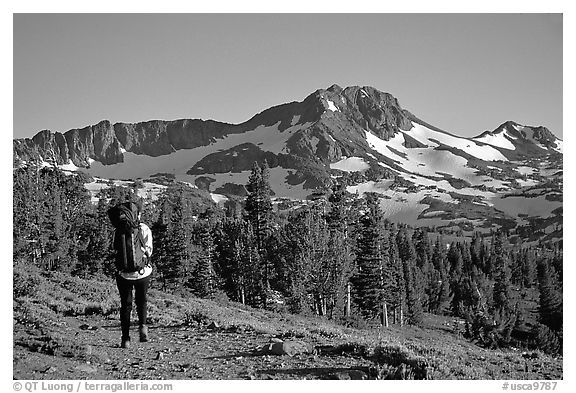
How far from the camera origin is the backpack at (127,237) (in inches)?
437

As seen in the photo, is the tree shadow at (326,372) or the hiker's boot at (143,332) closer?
the tree shadow at (326,372)

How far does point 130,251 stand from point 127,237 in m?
0.29

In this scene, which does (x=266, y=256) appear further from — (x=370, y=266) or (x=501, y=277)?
(x=501, y=277)

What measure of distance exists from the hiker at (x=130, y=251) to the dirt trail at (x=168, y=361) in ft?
3.46

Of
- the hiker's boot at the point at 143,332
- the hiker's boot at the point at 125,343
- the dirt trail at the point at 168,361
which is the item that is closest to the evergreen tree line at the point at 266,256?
the dirt trail at the point at 168,361

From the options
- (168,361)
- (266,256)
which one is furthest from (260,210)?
(168,361)

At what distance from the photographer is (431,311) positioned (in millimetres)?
99438

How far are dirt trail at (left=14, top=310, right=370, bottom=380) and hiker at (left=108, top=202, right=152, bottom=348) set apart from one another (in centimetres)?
105

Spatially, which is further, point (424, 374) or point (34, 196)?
point (34, 196)

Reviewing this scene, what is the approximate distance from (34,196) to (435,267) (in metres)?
88.4

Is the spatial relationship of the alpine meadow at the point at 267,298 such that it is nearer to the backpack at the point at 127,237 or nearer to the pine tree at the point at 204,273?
the pine tree at the point at 204,273
